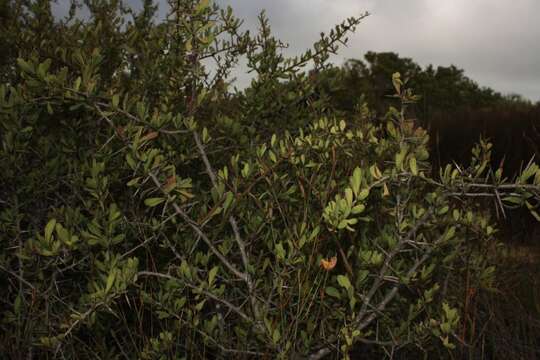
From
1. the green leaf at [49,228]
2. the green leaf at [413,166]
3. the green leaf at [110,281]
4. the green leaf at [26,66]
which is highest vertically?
the green leaf at [26,66]

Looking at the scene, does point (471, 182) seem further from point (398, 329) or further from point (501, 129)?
point (501, 129)

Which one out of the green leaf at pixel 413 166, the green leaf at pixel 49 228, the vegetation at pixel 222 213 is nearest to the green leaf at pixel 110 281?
the vegetation at pixel 222 213

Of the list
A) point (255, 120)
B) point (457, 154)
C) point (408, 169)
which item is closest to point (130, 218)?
point (255, 120)

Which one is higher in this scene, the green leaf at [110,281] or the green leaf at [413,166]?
the green leaf at [413,166]

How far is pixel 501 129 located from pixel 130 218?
20.0 feet

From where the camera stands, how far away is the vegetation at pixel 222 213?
220cm

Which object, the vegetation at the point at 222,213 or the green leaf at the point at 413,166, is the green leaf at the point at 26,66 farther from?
the green leaf at the point at 413,166

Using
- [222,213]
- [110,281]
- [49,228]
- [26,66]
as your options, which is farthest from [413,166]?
[26,66]

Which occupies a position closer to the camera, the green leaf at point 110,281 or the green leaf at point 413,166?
the green leaf at point 110,281

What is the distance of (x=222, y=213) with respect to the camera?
7.67ft

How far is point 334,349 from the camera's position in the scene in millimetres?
2338

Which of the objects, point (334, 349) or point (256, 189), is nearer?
point (334, 349)

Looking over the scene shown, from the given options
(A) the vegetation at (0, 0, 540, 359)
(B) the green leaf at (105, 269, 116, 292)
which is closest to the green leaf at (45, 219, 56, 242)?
(A) the vegetation at (0, 0, 540, 359)

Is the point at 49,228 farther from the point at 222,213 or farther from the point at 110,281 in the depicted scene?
the point at 222,213
